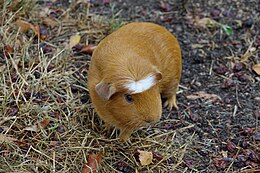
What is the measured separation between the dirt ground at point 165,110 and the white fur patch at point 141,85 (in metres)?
0.62

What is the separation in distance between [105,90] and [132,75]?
18cm

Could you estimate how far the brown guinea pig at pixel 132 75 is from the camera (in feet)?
10.8

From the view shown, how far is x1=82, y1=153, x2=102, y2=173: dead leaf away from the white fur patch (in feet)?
1.96

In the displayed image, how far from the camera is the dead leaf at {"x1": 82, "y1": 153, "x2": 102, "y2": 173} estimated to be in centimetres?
355

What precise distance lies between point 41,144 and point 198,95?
1229mm

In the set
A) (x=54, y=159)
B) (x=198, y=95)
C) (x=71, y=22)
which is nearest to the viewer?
(x=54, y=159)

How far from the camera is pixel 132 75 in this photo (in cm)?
329

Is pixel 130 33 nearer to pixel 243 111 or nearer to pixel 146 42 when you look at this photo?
pixel 146 42

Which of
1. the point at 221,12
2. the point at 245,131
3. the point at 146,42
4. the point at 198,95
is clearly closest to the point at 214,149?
the point at 245,131

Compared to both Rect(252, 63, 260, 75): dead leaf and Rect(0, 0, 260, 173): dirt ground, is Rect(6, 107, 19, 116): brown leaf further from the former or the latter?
Rect(252, 63, 260, 75): dead leaf

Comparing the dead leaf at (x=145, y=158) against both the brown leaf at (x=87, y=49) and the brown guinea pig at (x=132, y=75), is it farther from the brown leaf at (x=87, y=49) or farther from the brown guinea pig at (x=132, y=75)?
the brown leaf at (x=87, y=49)

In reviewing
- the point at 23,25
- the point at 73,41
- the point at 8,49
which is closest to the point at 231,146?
the point at 73,41

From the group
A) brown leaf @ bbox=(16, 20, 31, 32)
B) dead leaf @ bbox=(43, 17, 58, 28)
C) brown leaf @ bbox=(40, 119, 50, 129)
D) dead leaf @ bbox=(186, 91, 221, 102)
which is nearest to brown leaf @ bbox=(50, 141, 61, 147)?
brown leaf @ bbox=(40, 119, 50, 129)

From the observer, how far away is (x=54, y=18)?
15.9 feet
